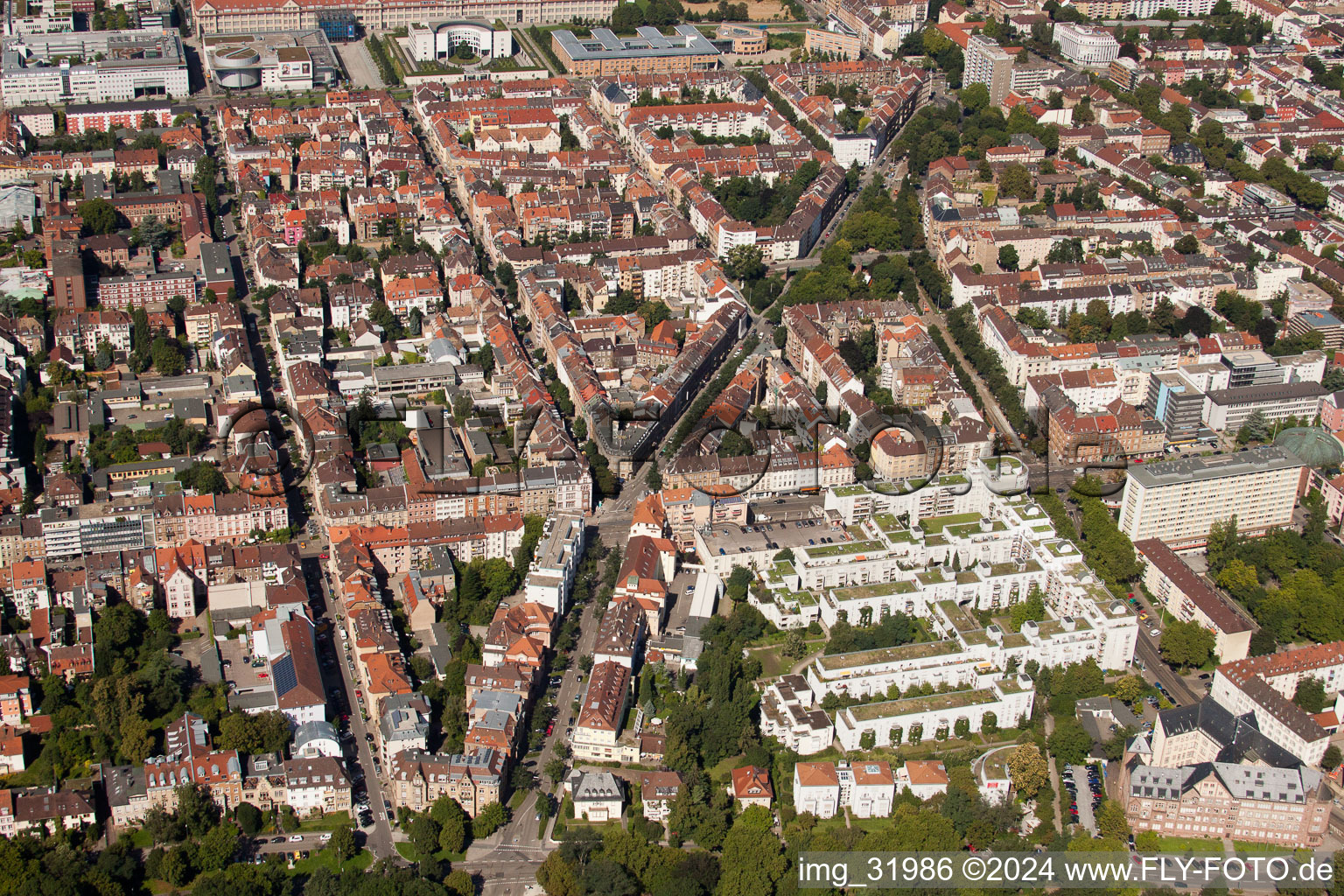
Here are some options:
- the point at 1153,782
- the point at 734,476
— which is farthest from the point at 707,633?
the point at 1153,782

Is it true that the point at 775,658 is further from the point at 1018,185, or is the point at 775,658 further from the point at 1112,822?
the point at 1018,185

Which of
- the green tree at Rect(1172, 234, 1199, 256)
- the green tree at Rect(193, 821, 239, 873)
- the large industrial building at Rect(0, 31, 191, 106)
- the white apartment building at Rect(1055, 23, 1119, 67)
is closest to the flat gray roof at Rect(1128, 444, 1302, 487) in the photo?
the green tree at Rect(1172, 234, 1199, 256)

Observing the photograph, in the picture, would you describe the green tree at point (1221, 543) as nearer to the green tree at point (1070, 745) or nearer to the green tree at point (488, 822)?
the green tree at point (1070, 745)

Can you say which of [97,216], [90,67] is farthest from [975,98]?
[90,67]

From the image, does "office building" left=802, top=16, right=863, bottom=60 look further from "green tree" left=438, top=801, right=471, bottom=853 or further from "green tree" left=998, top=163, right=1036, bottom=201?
"green tree" left=438, top=801, right=471, bottom=853

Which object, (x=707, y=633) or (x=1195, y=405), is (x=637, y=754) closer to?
(x=707, y=633)

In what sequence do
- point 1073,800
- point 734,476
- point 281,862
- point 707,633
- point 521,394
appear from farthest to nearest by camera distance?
point 521,394 < point 734,476 < point 707,633 < point 1073,800 < point 281,862
